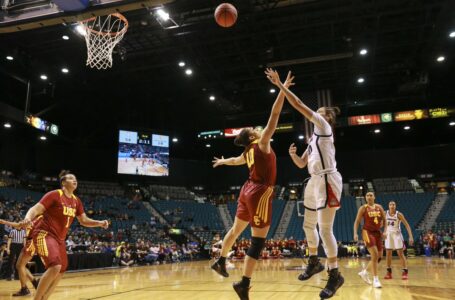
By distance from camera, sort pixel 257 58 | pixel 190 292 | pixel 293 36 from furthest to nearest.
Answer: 1. pixel 257 58
2. pixel 293 36
3. pixel 190 292

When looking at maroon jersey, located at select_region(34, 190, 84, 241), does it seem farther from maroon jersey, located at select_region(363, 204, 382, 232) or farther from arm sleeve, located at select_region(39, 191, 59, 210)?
maroon jersey, located at select_region(363, 204, 382, 232)

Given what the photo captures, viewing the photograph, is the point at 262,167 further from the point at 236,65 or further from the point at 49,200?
the point at 236,65

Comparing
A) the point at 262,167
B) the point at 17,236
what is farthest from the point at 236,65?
the point at 262,167

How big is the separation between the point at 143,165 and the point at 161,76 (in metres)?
6.91

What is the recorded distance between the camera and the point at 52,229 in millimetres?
5086

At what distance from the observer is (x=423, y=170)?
3300cm

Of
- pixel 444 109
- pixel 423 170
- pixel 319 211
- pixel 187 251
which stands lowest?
pixel 187 251

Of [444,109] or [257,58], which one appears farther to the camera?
[444,109]

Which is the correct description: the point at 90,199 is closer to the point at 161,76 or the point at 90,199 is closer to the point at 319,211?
the point at 161,76

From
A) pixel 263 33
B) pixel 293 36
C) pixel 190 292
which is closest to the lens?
pixel 190 292

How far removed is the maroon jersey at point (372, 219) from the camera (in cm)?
854

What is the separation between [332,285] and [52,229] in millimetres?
3512

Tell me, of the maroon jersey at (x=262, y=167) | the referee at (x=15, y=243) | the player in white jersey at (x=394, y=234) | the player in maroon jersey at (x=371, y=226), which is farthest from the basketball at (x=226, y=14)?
the referee at (x=15, y=243)

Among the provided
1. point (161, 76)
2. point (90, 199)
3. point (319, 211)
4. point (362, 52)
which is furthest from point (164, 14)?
point (90, 199)
